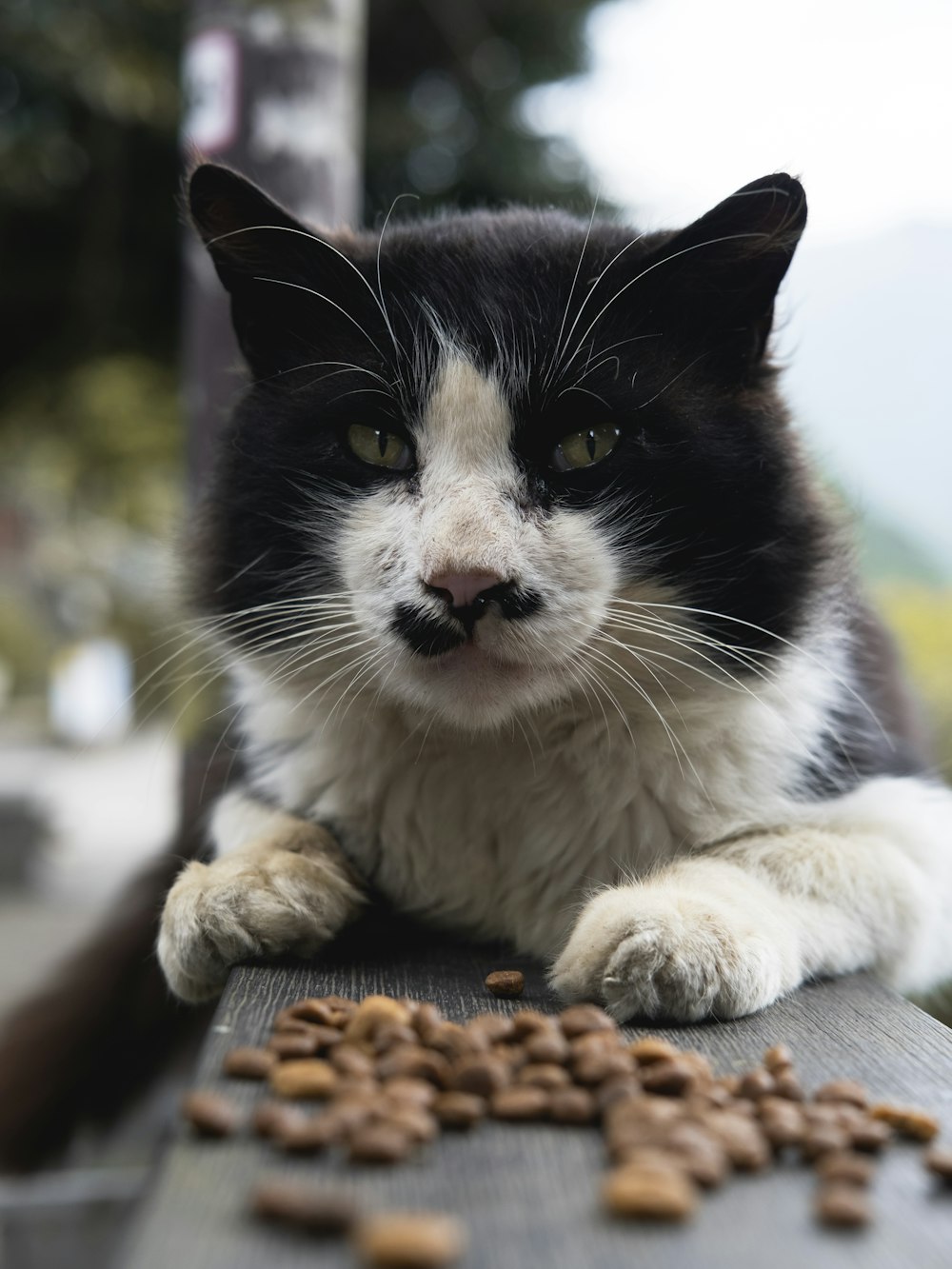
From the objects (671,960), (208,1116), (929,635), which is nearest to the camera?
(208,1116)

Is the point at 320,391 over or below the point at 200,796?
over

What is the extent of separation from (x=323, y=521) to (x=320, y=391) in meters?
0.19

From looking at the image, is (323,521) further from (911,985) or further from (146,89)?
(146,89)

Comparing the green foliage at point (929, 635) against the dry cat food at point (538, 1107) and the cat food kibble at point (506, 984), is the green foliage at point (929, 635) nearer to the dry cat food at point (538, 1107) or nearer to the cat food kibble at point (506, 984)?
the cat food kibble at point (506, 984)

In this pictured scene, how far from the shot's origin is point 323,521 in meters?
1.66

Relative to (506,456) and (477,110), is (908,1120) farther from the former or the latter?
(477,110)

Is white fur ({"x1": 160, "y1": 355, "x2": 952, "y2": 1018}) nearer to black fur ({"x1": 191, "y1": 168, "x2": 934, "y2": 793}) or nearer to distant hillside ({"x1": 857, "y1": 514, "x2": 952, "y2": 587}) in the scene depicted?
black fur ({"x1": 191, "y1": 168, "x2": 934, "y2": 793})

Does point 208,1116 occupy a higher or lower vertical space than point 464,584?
lower

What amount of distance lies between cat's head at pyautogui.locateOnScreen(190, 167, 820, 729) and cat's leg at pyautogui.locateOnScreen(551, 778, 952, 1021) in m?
0.27

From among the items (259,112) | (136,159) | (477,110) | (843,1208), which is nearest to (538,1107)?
(843,1208)

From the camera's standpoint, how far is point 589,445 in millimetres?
1582

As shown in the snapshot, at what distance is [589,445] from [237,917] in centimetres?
76

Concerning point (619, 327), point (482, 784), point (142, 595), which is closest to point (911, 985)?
point (482, 784)

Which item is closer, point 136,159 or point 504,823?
point 504,823
